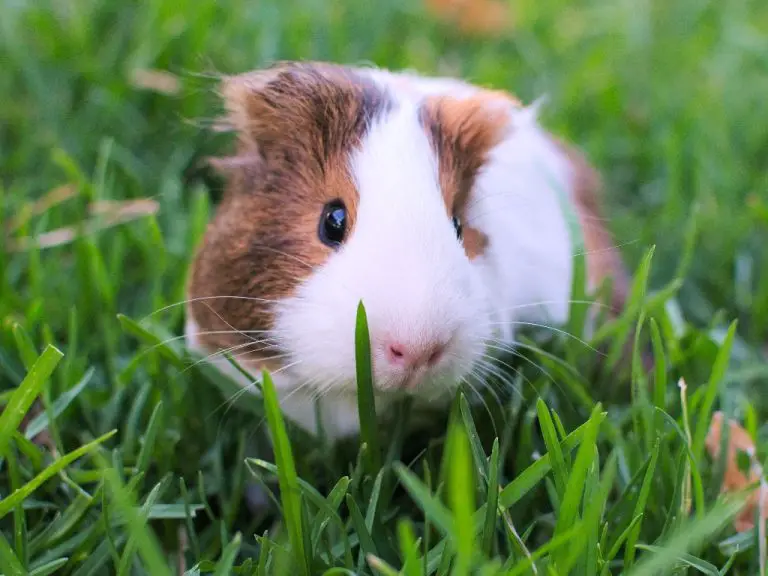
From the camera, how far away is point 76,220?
314 cm

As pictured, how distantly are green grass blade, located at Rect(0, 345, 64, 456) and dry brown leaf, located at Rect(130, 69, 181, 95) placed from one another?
77.7 inches

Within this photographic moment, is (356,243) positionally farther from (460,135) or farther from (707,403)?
(707,403)

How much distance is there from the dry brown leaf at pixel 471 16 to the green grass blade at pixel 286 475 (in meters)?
3.62

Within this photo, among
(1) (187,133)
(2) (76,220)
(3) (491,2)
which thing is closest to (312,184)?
(2) (76,220)

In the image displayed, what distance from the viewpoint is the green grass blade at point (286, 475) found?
1.63 meters

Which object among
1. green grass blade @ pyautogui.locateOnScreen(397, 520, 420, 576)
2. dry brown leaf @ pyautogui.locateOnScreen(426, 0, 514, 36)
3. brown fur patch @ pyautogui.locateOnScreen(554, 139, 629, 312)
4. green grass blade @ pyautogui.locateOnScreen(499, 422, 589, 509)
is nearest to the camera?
green grass blade @ pyautogui.locateOnScreen(397, 520, 420, 576)

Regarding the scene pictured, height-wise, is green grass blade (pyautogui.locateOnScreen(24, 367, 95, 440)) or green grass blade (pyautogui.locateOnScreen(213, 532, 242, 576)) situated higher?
green grass blade (pyautogui.locateOnScreen(24, 367, 95, 440))

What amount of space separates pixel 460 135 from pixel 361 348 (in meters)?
0.70

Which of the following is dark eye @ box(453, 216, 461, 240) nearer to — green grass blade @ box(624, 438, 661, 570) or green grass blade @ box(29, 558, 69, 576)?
green grass blade @ box(624, 438, 661, 570)

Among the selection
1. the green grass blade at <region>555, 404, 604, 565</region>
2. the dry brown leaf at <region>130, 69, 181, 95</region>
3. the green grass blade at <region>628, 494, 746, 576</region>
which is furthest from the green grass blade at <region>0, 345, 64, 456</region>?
the dry brown leaf at <region>130, 69, 181, 95</region>

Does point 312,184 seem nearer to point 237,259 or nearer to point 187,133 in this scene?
point 237,259

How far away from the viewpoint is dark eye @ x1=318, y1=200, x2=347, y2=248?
1953 millimetres

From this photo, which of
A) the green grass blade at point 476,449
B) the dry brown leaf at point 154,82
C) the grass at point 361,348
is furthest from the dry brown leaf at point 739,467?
the dry brown leaf at point 154,82

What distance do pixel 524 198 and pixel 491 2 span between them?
2827 mm
